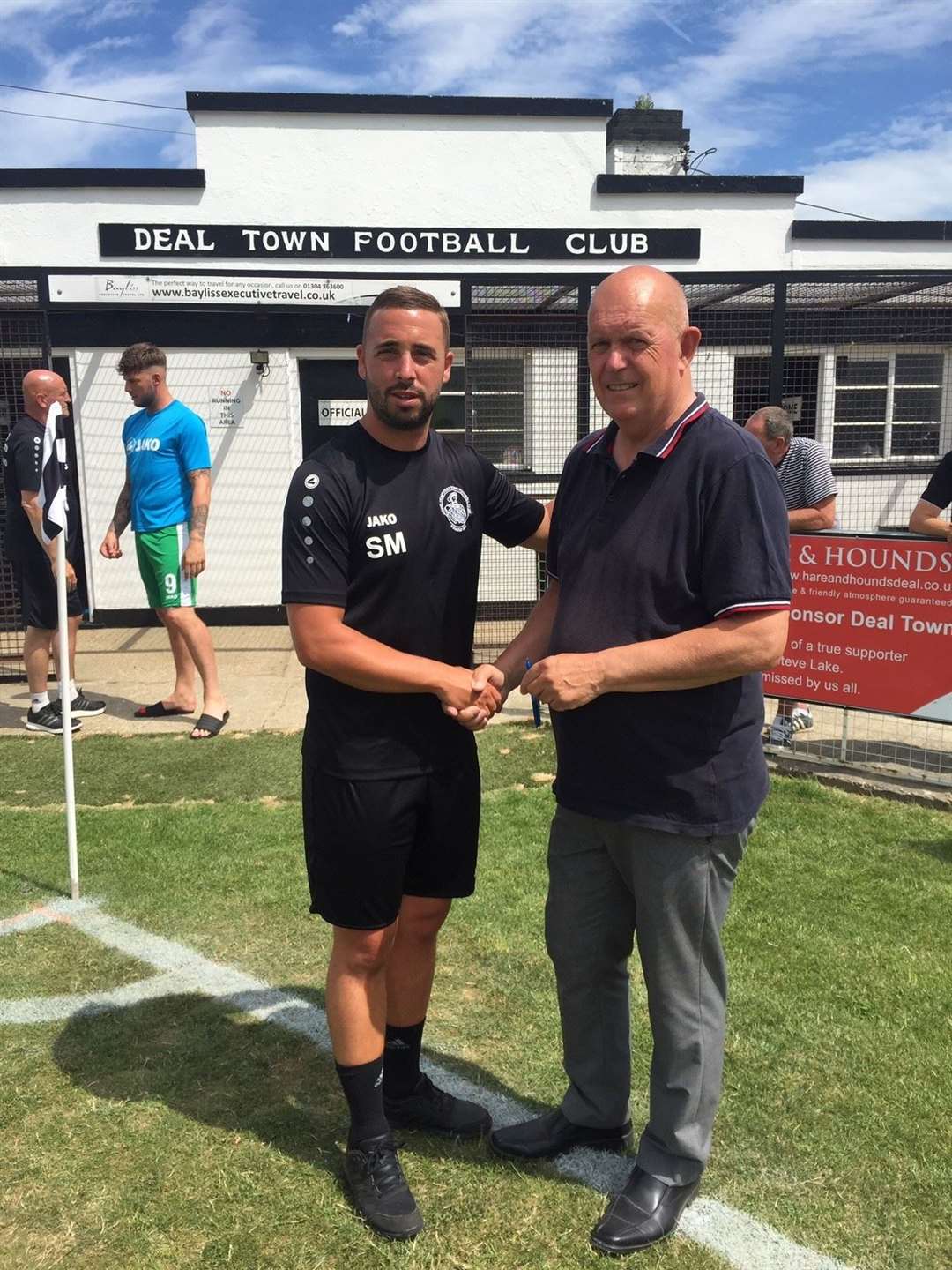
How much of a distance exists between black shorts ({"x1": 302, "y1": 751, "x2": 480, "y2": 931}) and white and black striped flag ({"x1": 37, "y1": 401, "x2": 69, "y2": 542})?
2.51 m

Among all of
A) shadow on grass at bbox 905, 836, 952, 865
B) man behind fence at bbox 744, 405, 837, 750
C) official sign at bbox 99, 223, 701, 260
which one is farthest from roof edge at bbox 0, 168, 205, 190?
shadow on grass at bbox 905, 836, 952, 865

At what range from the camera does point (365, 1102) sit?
2459 mm

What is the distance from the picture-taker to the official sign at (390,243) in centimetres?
1047

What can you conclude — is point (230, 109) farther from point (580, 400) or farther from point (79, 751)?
point (79, 751)

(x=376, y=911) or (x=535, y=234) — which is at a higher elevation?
(x=535, y=234)

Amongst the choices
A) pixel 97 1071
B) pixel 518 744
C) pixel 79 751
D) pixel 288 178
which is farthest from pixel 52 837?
pixel 288 178

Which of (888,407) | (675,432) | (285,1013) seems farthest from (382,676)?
(888,407)

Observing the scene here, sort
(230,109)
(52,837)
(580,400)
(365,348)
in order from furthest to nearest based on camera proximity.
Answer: (230,109) < (580,400) < (52,837) < (365,348)

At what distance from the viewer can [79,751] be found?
6266 millimetres

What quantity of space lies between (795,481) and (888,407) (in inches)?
236

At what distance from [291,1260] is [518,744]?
4.23 meters

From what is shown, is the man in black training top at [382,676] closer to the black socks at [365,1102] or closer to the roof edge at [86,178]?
the black socks at [365,1102]

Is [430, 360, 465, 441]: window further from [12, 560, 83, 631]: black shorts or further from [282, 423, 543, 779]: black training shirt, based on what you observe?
[282, 423, 543, 779]: black training shirt

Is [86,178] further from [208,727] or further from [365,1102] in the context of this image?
[365,1102]
